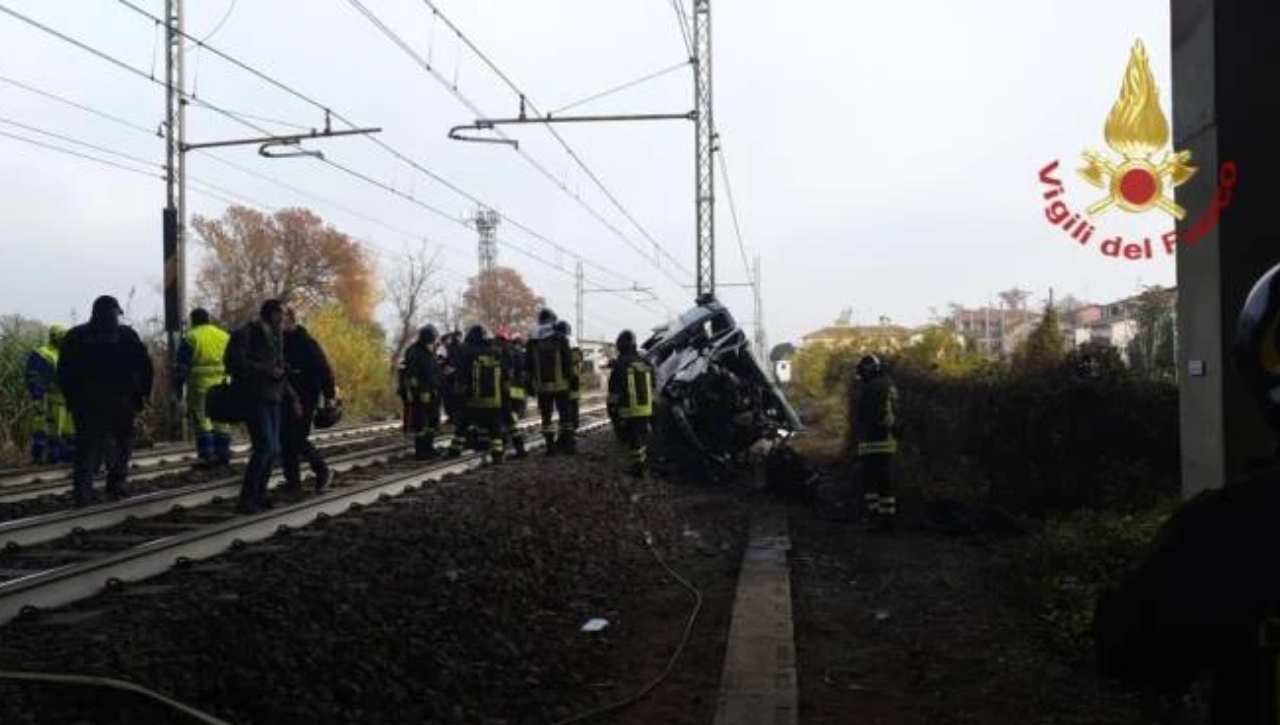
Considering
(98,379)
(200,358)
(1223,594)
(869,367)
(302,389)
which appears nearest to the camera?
(1223,594)

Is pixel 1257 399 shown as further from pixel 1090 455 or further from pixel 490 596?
pixel 1090 455

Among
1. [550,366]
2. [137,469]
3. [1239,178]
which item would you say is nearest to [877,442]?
[1239,178]

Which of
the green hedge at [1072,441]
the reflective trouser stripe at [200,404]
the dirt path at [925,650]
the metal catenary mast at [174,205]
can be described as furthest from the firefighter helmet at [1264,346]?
the metal catenary mast at [174,205]

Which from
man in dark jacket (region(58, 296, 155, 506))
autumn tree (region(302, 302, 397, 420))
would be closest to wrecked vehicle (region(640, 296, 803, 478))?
man in dark jacket (region(58, 296, 155, 506))

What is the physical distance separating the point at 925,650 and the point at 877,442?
205 inches

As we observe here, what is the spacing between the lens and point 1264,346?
1.97 meters

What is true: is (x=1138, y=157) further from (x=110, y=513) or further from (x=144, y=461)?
(x=144, y=461)

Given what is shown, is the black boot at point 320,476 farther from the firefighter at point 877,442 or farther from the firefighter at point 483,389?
the firefighter at point 877,442

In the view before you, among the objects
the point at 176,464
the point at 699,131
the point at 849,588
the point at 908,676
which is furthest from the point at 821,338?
the point at 908,676

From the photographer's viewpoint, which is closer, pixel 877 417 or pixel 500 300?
pixel 877 417

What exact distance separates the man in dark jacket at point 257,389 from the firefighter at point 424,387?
226 inches

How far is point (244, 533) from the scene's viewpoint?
28.2 ft

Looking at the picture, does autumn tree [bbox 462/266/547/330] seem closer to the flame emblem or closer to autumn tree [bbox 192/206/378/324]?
autumn tree [bbox 192/206/378/324]

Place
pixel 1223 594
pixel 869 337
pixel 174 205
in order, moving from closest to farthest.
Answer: pixel 1223 594
pixel 174 205
pixel 869 337
